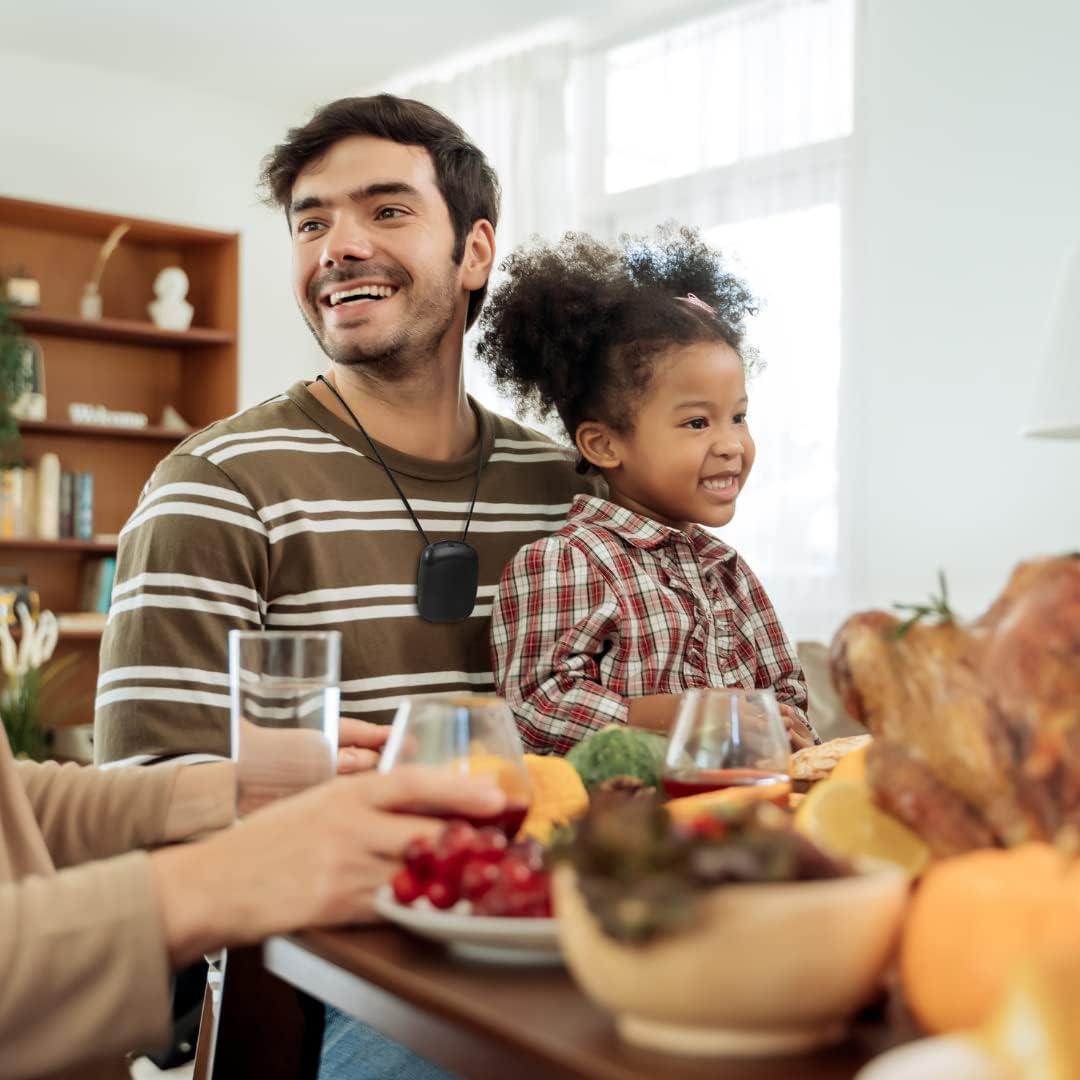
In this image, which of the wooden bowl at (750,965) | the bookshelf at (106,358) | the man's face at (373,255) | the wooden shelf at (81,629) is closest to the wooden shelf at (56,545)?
the bookshelf at (106,358)

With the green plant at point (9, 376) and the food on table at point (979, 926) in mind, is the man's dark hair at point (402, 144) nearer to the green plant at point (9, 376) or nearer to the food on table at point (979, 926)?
the food on table at point (979, 926)

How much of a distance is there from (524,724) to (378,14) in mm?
4096

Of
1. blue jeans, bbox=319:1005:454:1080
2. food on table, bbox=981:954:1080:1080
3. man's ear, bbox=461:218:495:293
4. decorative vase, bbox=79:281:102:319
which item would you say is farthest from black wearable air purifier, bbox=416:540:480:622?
decorative vase, bbox=79:281:102:319

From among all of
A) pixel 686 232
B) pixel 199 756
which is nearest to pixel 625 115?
pixel 686 232

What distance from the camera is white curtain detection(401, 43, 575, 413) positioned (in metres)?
5.37

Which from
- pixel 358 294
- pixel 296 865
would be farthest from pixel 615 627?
pixel 296 865

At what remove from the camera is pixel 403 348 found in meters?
2.04

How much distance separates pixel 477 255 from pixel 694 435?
54cm

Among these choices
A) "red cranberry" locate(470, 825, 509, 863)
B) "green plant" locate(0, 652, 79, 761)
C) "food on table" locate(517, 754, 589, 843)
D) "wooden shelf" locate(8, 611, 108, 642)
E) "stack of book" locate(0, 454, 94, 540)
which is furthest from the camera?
"stack of book" locate(0, 454, 94, 540)

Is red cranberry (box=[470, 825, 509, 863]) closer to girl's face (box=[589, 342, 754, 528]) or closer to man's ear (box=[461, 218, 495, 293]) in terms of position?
girl's face (box=[589, 342, 754, 528])

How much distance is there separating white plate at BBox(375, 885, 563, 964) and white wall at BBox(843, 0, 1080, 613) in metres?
3.46

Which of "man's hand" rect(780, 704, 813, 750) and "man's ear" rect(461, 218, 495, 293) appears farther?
"man's ear" rect(461, 218, 495, 293)

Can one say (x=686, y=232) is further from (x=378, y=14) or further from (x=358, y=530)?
(x=378, y=14)

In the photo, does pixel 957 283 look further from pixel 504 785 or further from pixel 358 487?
pixel 504 785
